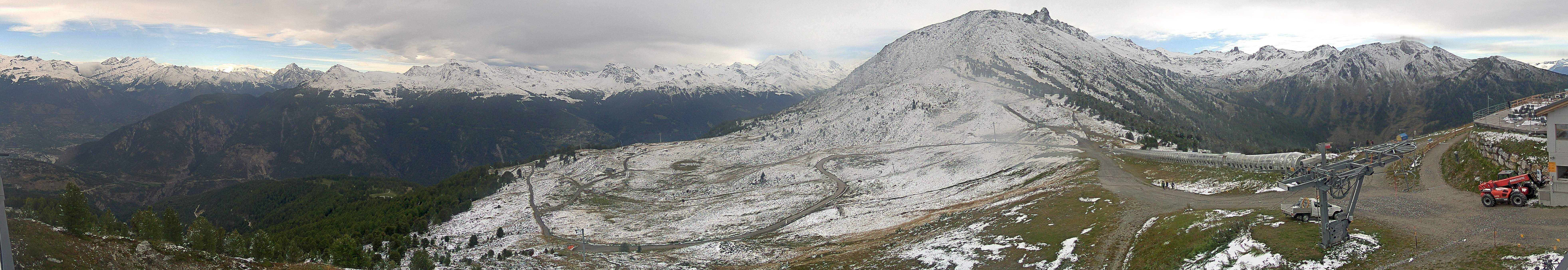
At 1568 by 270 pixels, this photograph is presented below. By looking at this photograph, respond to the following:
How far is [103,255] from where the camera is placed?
92.3ft

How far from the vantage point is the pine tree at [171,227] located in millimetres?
68438

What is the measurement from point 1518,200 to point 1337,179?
42.8 feet

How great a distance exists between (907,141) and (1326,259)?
142028 millimetres

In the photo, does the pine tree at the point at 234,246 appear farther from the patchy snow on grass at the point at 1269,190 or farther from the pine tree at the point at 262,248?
the patchy snow on grass at the point at 1269,190

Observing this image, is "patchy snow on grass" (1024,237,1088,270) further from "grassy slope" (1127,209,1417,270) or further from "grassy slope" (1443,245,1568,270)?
"grassy slope" (1443,245,1568,270)

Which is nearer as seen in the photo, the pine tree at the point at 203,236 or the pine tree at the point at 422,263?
the pine tree at the point at 203,236

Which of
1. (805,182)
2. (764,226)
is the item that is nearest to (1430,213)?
(764,226)

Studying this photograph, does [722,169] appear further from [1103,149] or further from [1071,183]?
[1071,183]

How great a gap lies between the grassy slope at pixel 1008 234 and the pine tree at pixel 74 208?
161 feet

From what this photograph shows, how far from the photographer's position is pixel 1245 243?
30.0 metres

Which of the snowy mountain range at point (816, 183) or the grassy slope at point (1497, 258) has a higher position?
the grassy slope at point (1497, 258)

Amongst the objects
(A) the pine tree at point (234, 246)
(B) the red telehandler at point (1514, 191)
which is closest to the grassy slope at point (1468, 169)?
(B) the red telehandler at point (1514, 191)

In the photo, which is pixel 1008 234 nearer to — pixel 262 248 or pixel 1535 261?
pixel 1535 261

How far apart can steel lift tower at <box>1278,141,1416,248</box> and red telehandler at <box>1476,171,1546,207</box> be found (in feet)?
24.9
